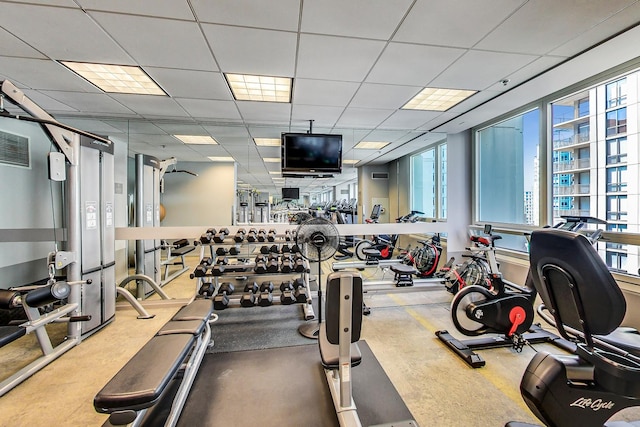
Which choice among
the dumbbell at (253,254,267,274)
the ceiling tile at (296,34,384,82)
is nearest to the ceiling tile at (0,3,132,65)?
the ceiling tile at (296,34,384,82)

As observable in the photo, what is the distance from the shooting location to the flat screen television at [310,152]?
4.18m

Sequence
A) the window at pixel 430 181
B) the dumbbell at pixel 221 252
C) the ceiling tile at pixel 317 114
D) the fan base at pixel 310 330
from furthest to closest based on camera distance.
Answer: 1. the window at pixel 430 181
2. the ceiling tile at pixel 317 114
3. the dumbbell at pixel 221 252
4. the fan base at pixel 310 330

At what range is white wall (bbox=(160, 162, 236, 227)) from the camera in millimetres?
6219

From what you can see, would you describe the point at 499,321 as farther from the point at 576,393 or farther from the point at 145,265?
the point at 145,265

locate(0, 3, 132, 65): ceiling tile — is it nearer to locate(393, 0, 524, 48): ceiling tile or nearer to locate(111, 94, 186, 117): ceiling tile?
locate(111, 94, 186, 117): ceiling tile

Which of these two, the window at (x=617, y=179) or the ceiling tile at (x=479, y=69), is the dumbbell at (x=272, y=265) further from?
the window at (x=617, y=179)

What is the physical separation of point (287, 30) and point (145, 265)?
412 cm

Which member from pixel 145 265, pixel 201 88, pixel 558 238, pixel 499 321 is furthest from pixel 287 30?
pixel 145 265

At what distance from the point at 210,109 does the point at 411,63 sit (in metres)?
2.79

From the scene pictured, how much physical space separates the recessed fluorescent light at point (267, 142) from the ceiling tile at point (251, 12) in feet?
10.2

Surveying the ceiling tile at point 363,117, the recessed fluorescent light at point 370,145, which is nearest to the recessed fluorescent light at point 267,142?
the ceiling tile at point 363,117

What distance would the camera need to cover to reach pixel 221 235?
11.8 ft

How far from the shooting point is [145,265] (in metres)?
4.30

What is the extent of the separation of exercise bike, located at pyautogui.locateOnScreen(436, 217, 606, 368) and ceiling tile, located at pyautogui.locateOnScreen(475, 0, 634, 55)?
5.72 ft
